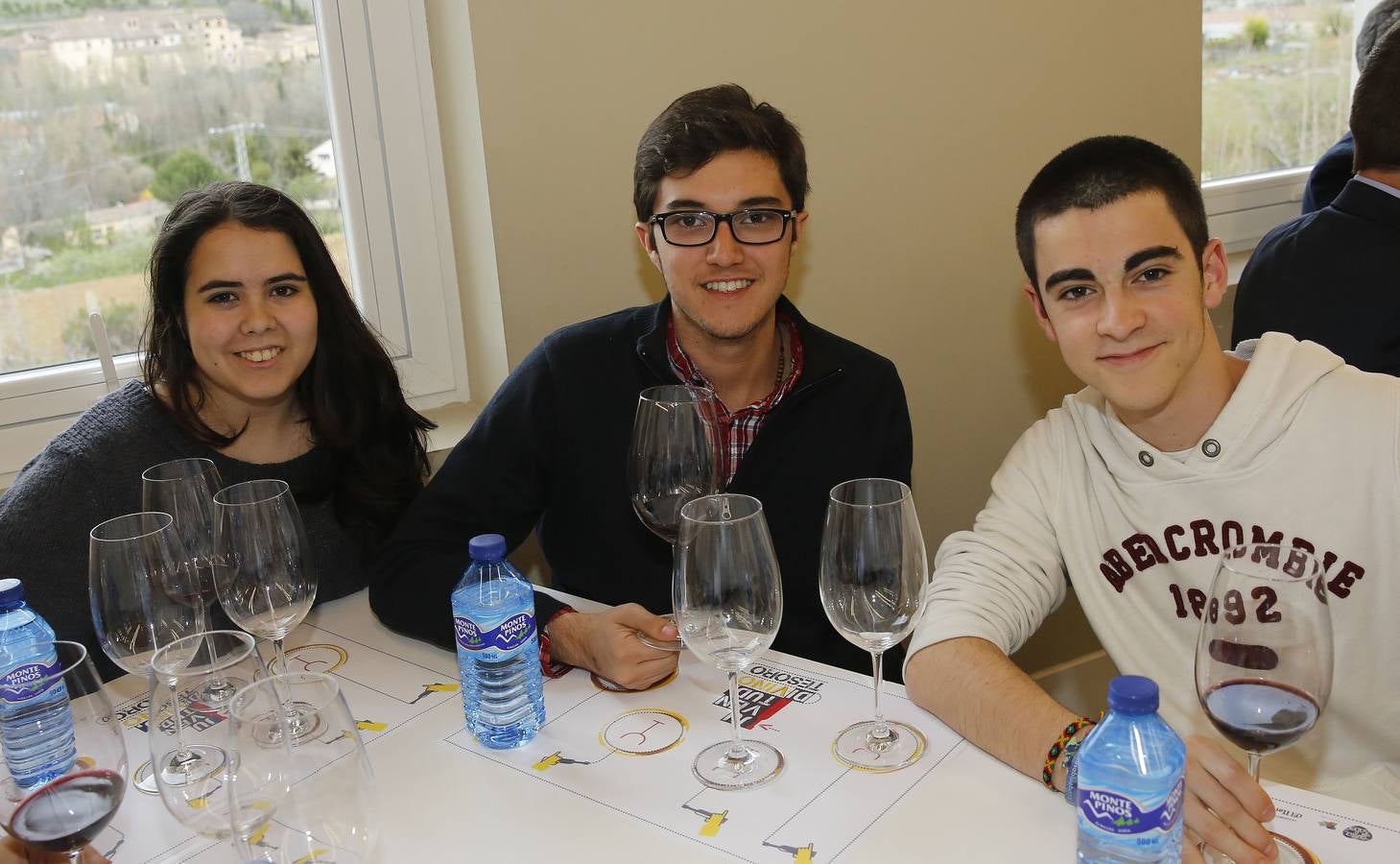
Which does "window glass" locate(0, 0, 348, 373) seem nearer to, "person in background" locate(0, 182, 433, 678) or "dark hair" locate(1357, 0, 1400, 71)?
"person in background" locate(0, 182, 433, 678)

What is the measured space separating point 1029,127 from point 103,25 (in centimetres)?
196

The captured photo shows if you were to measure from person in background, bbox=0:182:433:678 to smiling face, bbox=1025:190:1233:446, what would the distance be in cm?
110

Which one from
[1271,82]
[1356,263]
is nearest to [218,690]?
[1356,263]

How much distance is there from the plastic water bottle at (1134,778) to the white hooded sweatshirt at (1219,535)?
0.43 meters

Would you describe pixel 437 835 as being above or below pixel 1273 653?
below

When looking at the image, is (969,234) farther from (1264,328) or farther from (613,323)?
(613,323)

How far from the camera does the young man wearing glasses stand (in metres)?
1.75

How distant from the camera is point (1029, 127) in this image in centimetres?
264

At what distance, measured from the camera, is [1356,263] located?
214 centimetres

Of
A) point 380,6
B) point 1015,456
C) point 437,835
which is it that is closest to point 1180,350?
point 1015,456

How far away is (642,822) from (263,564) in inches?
21.2

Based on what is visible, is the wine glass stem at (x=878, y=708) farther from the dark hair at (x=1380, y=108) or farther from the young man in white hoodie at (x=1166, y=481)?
the dark hair at (x=1380, y=108)

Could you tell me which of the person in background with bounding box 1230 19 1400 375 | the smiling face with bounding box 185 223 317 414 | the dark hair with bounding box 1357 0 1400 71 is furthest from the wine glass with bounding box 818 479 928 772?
the dark hair with bounding box 1357 0 1400 71

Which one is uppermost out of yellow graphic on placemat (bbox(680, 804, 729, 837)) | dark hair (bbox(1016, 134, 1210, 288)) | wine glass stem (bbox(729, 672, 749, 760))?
dark hair (bbox(1016, 134, 1210, 288))
